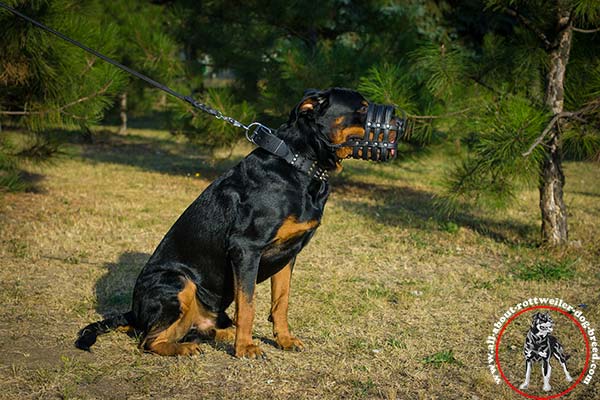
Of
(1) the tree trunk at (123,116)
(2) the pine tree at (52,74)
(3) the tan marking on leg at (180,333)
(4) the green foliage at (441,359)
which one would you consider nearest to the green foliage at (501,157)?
(4) the green foliage at (441,359)

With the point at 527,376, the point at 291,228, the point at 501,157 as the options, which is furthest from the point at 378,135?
the point at 501,157

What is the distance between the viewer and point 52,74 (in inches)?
285

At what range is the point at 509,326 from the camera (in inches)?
170

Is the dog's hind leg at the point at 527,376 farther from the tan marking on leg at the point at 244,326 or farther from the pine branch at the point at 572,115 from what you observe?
the pine branch at the point at 572,115

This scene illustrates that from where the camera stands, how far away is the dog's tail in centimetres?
361

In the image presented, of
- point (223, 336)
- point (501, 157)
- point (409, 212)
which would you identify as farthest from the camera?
point (409, 212)

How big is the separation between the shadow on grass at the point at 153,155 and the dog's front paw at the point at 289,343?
7276 mm

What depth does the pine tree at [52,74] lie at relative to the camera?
6.98 m

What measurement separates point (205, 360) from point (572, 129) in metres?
4.47

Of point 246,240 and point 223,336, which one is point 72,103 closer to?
point 223,336

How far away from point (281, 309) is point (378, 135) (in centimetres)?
119

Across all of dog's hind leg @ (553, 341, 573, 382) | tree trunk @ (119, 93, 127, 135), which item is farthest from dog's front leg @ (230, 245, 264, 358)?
tree trunk @ (119, 93, 127, 135)

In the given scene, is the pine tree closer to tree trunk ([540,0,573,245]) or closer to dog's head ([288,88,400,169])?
dog's head ([288,88,400,169])

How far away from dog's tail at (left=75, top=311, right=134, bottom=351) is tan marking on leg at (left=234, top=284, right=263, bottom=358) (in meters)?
0.74
